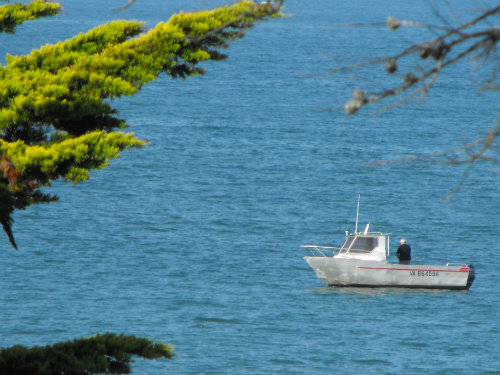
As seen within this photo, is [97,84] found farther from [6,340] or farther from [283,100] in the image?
[283,100]

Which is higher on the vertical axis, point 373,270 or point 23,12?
point 23,12

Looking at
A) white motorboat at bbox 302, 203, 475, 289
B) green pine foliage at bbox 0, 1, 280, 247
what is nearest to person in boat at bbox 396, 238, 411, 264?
white motorboat at bbox 302, 203, 475, 289

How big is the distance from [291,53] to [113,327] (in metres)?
105

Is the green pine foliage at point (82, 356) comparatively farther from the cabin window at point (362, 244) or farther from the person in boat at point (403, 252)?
the cabin window at point (362, 244)

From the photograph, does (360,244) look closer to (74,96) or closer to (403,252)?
(403,252)

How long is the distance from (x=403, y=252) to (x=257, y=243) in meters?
12.1

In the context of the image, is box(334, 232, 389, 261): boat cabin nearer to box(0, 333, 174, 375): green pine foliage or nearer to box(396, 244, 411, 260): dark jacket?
box(396, 244, 411, 260): dark jacket

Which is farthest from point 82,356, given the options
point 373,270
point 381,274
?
point 381,274

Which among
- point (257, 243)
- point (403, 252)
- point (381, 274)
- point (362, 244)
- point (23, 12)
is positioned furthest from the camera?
point (257, 243)

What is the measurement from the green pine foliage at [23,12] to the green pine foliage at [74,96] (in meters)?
1.36

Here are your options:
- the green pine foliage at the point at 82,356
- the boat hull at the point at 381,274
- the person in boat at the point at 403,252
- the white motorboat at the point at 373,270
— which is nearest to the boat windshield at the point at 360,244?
the white motorboat at the point at 373,270

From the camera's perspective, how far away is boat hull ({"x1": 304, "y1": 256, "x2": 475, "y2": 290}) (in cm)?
4656

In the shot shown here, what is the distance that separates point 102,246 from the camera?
177 ft

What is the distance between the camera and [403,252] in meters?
44.4
